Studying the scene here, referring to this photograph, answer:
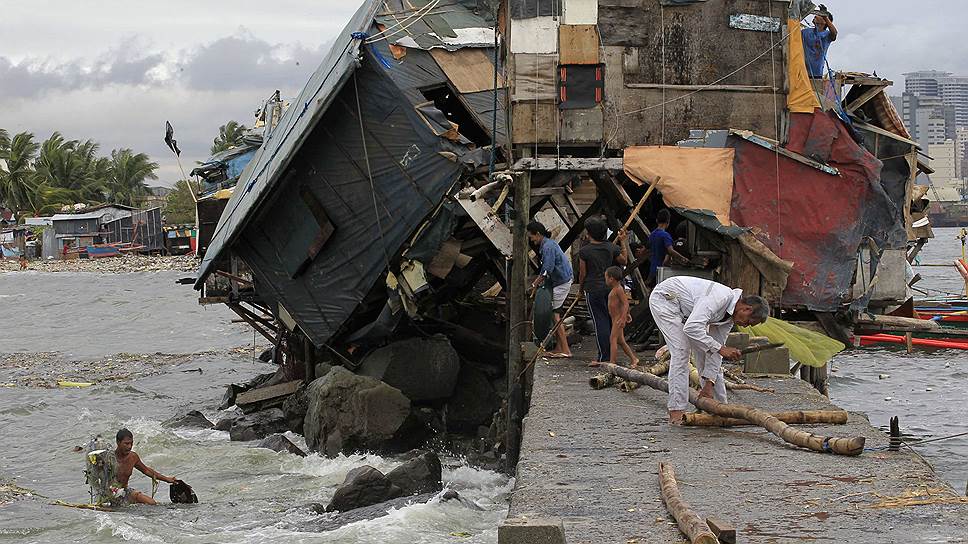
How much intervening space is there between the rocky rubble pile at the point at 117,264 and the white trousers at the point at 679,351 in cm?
5650

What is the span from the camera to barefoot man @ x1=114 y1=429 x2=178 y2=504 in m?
11.7

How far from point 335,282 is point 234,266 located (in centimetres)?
352

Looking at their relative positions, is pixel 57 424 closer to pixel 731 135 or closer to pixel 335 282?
pixel 335 282

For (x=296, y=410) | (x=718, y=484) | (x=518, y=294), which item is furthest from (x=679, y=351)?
(x=296, y=410)

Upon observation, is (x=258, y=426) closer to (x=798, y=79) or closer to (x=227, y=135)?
Result: (x=798, y=79)

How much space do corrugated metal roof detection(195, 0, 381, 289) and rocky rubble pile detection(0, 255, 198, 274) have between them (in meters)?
46.0

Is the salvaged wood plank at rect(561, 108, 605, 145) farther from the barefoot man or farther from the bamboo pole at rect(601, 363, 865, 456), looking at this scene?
the barefoot man

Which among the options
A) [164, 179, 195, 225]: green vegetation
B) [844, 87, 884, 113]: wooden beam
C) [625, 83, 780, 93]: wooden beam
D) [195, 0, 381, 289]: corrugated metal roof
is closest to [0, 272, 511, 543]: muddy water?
[195, 0, 381, 289]: corrugated metal roof

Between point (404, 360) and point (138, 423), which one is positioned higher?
point (404, 360)

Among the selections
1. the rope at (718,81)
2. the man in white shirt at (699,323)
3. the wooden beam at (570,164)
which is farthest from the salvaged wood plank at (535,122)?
the man in white shirt at (699,323)

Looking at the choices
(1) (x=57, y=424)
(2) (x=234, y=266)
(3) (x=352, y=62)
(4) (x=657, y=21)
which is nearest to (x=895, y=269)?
(4) (x=657, y=21)

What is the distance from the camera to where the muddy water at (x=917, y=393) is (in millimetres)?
17172

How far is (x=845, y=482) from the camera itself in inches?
253

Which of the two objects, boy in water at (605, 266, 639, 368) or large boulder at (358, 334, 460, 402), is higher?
boy in water at (605, 266, 639, 368)
